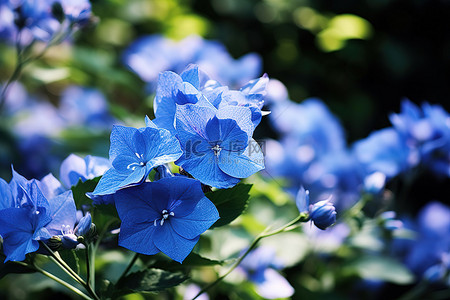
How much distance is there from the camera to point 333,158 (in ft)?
5.75

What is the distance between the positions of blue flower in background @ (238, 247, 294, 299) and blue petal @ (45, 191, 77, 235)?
60 centimetres

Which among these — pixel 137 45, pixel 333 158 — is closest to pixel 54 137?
pixel 137 45

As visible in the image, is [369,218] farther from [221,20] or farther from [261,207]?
[221,20]

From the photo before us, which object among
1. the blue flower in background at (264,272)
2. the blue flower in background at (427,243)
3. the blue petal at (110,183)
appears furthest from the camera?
the blue flower in background at (427,243)

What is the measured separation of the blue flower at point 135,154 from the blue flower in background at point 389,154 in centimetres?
94

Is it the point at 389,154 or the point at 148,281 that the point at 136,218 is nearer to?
the point at 148,281

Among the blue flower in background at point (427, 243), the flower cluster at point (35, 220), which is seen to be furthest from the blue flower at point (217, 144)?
the blue flower in background at point (427, 243)

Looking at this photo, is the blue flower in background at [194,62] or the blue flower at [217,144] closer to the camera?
the blue flower at [217,144]

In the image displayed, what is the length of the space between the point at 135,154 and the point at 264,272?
0.64 m

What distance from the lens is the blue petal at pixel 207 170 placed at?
77 centimetres

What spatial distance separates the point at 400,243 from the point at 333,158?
18.1 inches

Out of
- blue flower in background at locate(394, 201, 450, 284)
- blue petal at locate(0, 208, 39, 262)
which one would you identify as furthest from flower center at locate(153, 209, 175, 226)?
blue flower in background at locate(394, 201, 450, 284)

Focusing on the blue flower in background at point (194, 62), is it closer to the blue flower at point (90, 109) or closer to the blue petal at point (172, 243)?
the blue flower at point (90, 109)

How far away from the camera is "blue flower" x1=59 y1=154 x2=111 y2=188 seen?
3.02 feet
